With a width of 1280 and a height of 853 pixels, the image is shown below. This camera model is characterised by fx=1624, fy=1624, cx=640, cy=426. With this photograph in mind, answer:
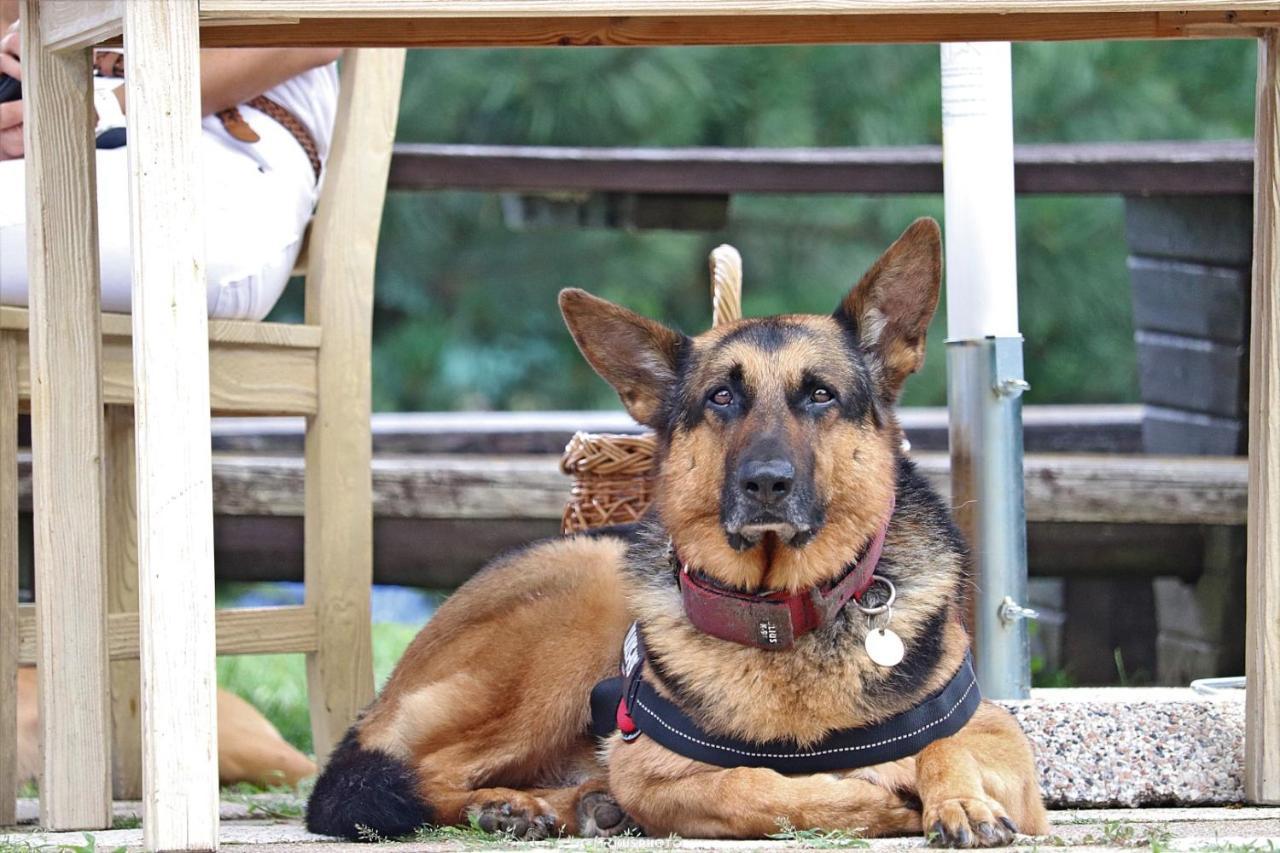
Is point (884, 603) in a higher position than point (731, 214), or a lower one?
lower

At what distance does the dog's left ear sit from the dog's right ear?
36cm

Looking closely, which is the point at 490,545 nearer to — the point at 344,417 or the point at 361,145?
the point at 344,417

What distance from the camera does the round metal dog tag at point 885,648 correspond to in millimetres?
2857

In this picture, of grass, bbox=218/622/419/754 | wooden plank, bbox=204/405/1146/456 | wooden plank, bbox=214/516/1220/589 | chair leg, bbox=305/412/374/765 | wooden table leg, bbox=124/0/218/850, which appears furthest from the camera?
wooden plank, bbox=204/405/1146/456

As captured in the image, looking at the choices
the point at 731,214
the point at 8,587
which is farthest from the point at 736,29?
the point at 731,214

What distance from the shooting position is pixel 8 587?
3.32 m

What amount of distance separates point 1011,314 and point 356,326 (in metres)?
1.55

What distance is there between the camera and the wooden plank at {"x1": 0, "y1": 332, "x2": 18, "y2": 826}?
3264mm


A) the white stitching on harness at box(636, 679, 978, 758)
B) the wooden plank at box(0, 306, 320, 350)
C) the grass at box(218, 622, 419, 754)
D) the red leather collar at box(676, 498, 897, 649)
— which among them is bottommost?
the grass at box(218, 622, 419, 754)

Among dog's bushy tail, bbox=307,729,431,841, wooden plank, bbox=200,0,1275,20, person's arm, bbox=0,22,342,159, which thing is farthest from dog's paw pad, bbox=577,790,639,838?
person's arm, bbox=0,22,342,159

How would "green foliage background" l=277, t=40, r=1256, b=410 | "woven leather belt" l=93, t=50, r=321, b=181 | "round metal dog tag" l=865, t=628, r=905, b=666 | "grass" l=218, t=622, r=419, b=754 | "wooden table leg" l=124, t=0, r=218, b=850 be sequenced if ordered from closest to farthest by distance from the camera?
"wooden table leg" l=124, t=0, r=218, b=850, "round metal dog tag" l=865, t=628, r=905, b=666, "woven leather belt" l=93, t=50, r=321, b=181, "grass" l=218, t=622, r=419, b=754, "green foliage background" l=277, t=40, r=1256, b=410

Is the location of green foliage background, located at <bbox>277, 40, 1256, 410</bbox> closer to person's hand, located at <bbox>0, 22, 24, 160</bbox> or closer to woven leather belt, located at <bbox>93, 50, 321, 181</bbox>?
woven leather belt, located at <bbox>93, 50, 321, 181</bbox>

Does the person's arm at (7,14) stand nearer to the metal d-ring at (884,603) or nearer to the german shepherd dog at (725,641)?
the german shepherd dog at (725,641)

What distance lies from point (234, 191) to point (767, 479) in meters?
1.59
